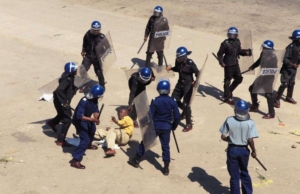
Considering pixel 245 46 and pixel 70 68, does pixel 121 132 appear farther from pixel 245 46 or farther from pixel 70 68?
pixel 245 46

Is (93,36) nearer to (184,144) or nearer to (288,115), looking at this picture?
(184,144)

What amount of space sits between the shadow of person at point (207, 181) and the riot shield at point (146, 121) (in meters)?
0.92

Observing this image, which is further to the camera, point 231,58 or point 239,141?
point 231,58

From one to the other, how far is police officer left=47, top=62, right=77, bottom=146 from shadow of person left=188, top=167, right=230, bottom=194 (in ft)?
7.95

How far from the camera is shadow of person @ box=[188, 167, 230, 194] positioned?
28.5 feet

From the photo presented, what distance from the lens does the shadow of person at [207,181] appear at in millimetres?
8695

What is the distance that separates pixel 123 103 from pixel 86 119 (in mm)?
3135

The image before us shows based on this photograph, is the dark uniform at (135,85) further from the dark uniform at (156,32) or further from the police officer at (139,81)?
the dark uniform at (156,32)

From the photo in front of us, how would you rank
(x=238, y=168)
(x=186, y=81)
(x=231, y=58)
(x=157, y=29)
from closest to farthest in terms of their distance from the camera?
(x=238, y=168), (x=186, y=81), (x=231, y=58), (x=157, y=29)

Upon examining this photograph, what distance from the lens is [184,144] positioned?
33.5 feet

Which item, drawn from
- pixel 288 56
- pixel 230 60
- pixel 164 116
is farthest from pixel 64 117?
pixel 288 56

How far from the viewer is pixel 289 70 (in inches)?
469

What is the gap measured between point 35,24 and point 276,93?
8.75 metres

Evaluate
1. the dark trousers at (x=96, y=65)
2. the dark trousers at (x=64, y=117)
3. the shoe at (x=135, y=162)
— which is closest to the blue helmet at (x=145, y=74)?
the dark trousers at (x=64, y=117)
